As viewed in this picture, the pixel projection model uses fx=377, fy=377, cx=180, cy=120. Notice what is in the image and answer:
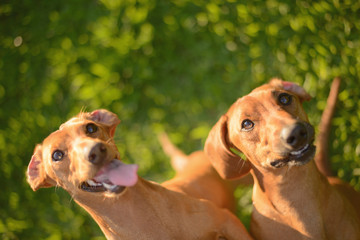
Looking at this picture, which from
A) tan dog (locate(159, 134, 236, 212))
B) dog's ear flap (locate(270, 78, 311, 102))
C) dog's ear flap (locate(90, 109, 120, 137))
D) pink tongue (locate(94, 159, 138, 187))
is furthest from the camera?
tan dog (locate(159, 134, 236, 212))

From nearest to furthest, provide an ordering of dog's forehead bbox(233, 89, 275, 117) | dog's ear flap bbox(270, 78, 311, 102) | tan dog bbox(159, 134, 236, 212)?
dog's forehead bbox(233, 89, 275, 117), dog's ear flap bbox(270, 78, 311, 102), tan dog bbox(159, 134, 236, 212)

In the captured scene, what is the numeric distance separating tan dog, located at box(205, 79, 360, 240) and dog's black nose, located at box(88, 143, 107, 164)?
1.15 meters

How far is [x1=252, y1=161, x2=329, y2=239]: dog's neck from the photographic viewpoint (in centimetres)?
339

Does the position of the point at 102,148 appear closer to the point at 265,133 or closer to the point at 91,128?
the point at 91,128

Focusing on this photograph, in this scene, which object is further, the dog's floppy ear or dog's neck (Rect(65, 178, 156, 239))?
the dog's floppy ear

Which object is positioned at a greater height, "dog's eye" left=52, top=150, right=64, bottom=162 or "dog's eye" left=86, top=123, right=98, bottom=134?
"dog's eye" left=86, top=123, right=98, bottom=134

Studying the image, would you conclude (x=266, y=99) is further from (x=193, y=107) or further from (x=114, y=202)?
(x=193, y=107)

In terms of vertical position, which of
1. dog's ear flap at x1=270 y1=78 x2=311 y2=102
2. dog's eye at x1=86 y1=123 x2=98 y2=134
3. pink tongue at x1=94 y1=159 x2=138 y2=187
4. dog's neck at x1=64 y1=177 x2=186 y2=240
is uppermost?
dog's ear flap at x1=270 y1=78 x2=311 y2=102

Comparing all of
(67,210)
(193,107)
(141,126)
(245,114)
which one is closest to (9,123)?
(67,210)

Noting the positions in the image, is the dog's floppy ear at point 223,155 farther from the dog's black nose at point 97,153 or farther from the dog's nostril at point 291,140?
the dog's black nose at point 97,153

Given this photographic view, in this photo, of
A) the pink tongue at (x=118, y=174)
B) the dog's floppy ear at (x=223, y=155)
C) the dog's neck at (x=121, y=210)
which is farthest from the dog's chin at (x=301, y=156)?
the dog's neck at (x=121, y=210)

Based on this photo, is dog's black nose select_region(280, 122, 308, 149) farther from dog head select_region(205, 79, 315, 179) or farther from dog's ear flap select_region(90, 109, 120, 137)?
dog's ear flap select_region(90, 109, 120, 137)

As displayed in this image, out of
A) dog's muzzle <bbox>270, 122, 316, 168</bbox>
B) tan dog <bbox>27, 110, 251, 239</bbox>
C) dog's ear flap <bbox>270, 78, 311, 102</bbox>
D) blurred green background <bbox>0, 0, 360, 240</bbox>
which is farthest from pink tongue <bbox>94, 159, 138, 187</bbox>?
blurred green background <bbox>0, 0, 360, 240</bbox>

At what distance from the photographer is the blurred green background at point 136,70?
541 cm
